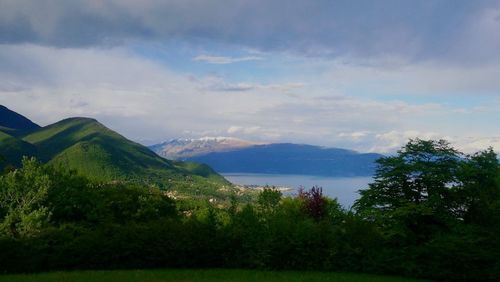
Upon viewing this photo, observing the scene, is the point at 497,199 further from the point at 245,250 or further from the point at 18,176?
the point at 18,176

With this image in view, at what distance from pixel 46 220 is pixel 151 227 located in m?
5.95

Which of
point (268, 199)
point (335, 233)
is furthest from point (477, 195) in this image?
point (268, 199)

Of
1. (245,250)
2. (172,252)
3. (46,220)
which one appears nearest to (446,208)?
(245,250)

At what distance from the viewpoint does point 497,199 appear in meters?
21.7

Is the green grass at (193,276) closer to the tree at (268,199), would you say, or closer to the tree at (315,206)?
the tree at (315,206)

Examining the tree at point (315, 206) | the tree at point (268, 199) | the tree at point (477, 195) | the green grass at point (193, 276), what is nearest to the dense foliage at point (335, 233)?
the tree at point (477, 195)

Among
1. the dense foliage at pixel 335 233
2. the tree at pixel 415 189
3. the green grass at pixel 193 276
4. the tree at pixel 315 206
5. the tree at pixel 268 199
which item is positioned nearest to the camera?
the green grass at pixel 193 276

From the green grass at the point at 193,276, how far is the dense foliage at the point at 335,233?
1012 mm

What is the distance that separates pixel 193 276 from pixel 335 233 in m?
6.29

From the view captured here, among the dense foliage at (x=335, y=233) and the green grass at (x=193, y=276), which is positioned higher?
the dense foliage at (x=335, y=233)

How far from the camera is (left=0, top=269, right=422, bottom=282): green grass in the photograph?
16.2 m

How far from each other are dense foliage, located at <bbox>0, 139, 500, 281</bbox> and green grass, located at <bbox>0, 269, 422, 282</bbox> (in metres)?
1.01

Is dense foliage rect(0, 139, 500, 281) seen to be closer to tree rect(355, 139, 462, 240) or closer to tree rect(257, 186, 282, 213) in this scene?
tree rect(355, 139, 462, 240)

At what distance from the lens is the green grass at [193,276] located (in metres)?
16.2
